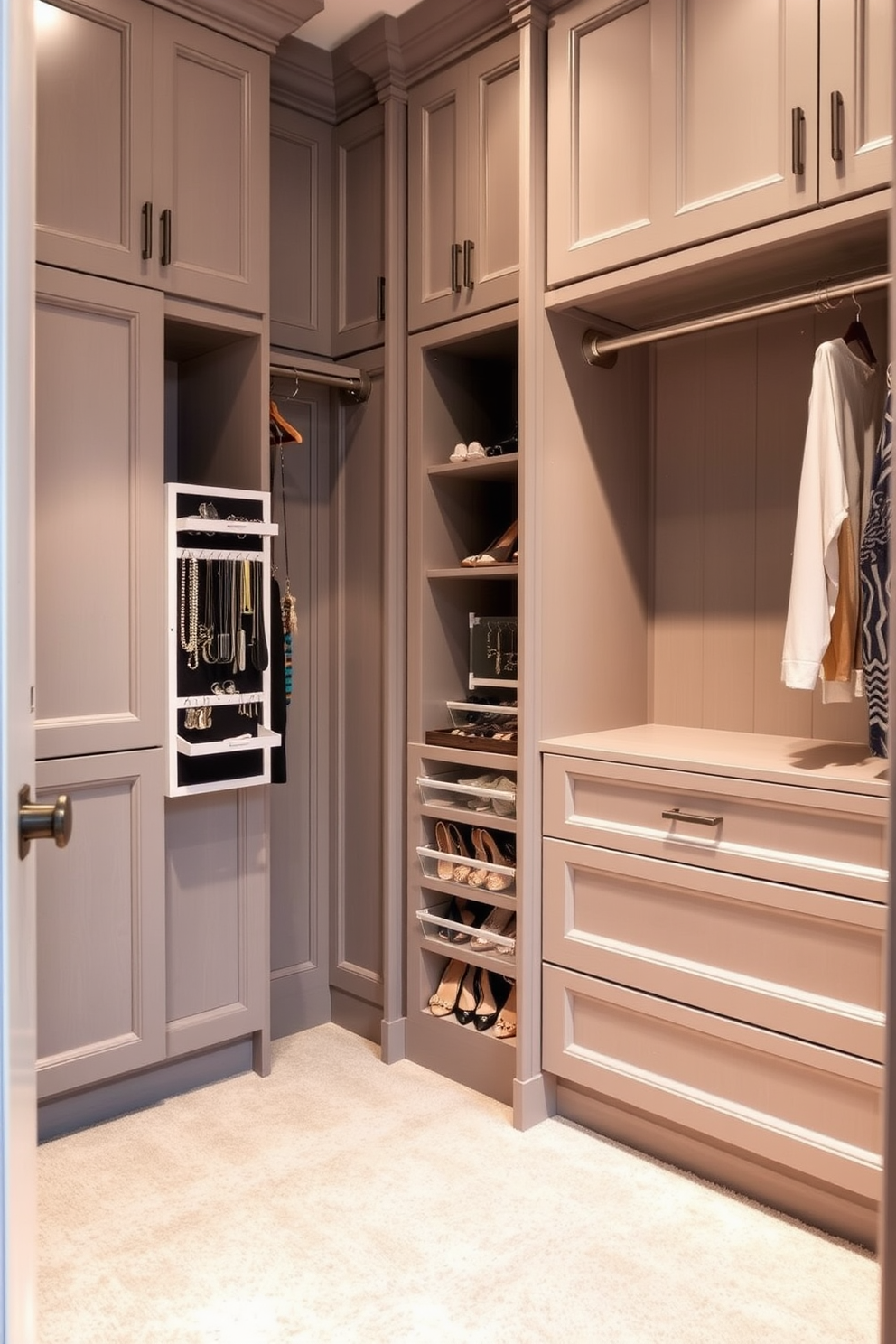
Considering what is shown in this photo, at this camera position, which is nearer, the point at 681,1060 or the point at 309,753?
the point at 681,1060

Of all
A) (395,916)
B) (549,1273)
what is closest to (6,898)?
(549,1273)

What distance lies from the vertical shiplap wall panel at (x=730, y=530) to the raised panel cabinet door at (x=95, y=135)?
1.45 metres

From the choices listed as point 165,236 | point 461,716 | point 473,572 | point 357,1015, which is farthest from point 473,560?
point 357,1015

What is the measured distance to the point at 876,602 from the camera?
1.92 meters

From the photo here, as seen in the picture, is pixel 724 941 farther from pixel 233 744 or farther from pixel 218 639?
pixel 218 639

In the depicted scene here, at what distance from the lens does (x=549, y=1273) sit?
1.87 m

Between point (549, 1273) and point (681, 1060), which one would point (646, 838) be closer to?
point (681, 1060)

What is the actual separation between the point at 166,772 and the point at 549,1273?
54.1 inches

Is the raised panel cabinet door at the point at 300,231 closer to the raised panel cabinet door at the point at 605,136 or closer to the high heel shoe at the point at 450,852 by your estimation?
the raised panel cabinet door at the point at 605,136

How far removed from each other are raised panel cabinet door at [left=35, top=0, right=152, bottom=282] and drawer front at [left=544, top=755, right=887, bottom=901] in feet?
5.26

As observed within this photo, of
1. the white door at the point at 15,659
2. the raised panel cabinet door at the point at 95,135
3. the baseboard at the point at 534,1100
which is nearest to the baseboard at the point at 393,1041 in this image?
the baseboard at the point at 534,1100

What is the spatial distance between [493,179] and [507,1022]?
84.2 inches

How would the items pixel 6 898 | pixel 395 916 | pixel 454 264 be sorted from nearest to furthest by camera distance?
pixel 6 898 < pixel 454 264 < pixel 395 916

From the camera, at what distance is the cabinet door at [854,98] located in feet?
5.76
